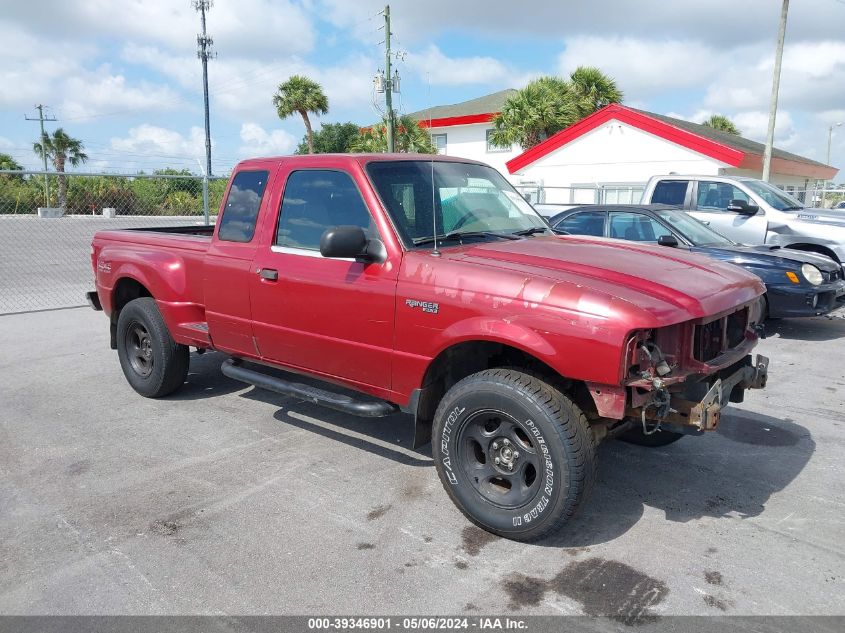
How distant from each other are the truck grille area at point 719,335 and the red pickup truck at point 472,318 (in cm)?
1

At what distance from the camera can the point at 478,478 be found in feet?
12.1

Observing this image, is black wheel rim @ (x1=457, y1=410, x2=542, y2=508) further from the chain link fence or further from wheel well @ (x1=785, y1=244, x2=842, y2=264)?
the chain link fence

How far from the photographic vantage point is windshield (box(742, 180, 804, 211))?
34.2 feet

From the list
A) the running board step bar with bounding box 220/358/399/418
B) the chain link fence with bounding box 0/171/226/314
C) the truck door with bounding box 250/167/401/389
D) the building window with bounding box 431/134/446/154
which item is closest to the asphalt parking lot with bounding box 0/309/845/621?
the running board step bar with bounding box 220/358/399/418

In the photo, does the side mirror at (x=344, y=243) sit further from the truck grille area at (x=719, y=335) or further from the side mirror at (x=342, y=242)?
the truck grille area at (x=719, y=335)

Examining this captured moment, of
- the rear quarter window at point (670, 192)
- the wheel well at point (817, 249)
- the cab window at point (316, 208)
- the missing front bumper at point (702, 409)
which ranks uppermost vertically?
the rear quarter window at point (670, 192)

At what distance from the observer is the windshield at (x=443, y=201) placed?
4164 mm

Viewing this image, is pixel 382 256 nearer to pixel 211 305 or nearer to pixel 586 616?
pixel 211 305

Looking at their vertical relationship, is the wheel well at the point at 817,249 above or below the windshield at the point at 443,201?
below

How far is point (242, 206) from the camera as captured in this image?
16.3ft

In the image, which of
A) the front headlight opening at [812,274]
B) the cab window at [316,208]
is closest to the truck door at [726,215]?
the front headlight opening at [812,274]

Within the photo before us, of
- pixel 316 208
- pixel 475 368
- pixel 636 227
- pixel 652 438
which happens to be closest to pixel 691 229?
pixel 636 227

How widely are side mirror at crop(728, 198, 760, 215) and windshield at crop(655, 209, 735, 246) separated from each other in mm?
1061

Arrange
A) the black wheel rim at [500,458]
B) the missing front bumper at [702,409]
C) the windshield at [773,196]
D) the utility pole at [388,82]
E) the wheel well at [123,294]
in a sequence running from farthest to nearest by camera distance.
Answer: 1. the utility pole at [388,82]
2. the windshield at [773,196]
3. the wheel well at [123,294]
4. the black wheel rim at [500,458]
5. the missing front bumper at [702,409]
